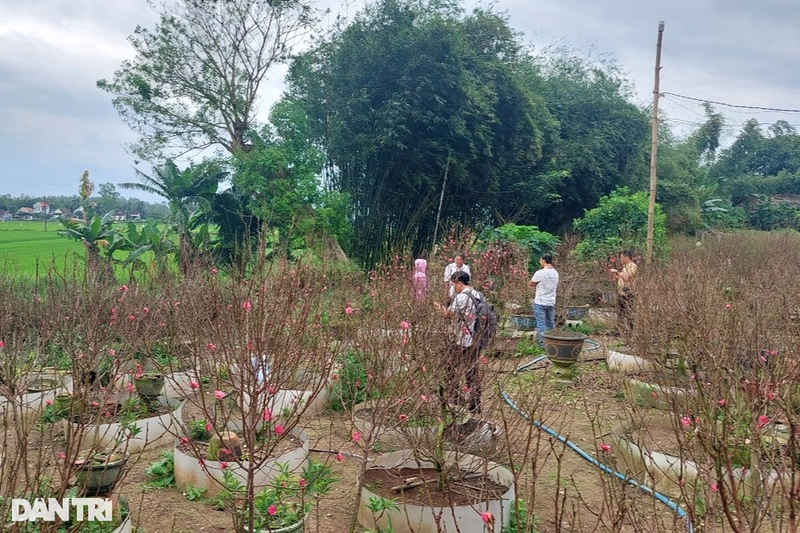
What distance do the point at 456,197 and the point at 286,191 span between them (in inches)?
186

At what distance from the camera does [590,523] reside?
395 cm

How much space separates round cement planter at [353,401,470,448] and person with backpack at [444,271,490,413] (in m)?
0.12

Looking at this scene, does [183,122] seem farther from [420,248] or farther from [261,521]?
[261,521]

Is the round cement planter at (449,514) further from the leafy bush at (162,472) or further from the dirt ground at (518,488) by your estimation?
the leafy bush at (162,472)

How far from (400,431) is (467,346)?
1.13 m

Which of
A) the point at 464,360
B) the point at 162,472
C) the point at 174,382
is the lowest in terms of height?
the point at 162,472

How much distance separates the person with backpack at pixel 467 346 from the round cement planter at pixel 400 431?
0.39ft

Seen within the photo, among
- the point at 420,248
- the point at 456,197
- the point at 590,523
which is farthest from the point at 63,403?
the point at 456,197

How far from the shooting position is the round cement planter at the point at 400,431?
11.1 feet

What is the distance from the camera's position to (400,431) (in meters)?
3.98

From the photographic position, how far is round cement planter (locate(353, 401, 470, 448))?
3.38 metres

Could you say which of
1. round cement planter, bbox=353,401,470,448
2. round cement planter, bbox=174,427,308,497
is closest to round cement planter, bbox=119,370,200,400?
round cement planter, bbox=174,427,308,497

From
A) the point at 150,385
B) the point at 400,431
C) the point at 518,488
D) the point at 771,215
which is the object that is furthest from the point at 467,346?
the point at 771,215

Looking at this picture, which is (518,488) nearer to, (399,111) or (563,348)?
(563,348)
